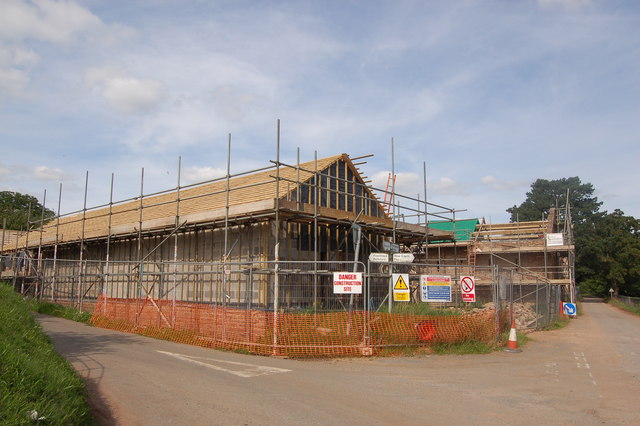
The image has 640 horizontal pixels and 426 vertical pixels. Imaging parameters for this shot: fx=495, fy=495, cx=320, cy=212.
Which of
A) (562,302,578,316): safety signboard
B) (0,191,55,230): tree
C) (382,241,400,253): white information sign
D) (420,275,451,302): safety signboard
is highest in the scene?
(0,191,55,230): tree

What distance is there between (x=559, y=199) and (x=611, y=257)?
24.6 meters

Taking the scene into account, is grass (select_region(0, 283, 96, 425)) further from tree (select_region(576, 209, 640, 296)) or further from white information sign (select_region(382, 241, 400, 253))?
tree (select_region(576, 209, 640, 296))

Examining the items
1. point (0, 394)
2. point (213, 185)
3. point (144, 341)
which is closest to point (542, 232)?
point (213, 185)

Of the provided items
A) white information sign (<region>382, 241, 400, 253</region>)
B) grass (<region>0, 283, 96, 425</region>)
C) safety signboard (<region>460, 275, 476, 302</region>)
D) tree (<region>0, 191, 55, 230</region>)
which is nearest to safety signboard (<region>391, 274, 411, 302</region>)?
safety signboard (<region>460, 275, 476, 302</region>)

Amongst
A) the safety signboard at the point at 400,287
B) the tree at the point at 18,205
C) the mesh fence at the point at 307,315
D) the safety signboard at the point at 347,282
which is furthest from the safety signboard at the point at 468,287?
the tree at the point at 18,205

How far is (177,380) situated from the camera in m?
9.06

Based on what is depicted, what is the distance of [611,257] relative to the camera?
6116 centimetres

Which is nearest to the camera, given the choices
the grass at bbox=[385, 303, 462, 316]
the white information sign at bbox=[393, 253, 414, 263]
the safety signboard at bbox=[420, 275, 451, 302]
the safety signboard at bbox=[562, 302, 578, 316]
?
the grass at bbox=[385, 303, 462, 316]

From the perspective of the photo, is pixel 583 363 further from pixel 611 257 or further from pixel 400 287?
pixel 611 257

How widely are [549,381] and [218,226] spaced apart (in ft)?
39.0

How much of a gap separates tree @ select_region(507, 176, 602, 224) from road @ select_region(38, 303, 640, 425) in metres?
73.8

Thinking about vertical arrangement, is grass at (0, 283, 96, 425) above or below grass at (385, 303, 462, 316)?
below

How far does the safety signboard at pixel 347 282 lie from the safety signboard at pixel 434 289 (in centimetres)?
232

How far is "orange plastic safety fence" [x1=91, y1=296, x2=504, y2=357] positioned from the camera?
482 inches
